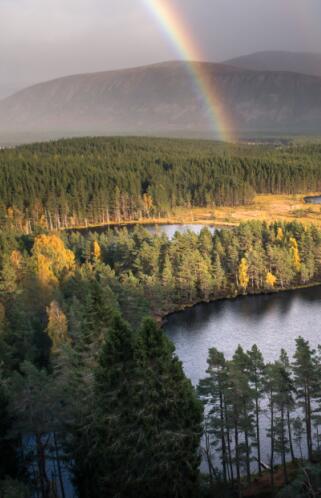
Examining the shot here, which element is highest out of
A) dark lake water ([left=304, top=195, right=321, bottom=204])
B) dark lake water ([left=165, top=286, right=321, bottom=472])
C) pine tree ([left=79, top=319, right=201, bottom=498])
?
dark lake water ([left=304, top=195, right=321, bottom=204])

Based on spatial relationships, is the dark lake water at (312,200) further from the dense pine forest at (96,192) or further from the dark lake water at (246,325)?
the dark lake water at (246,325)

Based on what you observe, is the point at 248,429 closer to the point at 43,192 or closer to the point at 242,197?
the point at 43,192

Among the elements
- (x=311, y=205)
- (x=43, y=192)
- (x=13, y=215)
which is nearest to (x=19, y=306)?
(x=13, y=215)

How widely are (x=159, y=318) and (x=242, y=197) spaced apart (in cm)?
11461

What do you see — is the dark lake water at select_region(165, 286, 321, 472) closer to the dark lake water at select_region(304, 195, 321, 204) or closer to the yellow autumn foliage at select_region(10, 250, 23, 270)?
the yellow autumn foliage at select_region(10, 250, 23, 270)

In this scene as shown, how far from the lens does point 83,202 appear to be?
170m

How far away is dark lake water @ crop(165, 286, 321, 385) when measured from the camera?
2734 inches

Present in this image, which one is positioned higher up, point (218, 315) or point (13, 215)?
point (13, 215)

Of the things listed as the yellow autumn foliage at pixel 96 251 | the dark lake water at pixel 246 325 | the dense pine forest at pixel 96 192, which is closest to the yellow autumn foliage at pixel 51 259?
the yellow autumn foliage at pixel 96 251

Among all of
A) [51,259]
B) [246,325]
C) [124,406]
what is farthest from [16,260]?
[124,406]

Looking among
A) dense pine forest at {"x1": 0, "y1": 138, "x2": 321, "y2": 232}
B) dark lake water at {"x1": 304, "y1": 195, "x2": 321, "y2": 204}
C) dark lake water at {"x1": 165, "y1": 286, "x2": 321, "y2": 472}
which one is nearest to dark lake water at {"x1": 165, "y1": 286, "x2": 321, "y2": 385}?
dark lake water at {"x1": 165, "y1": 286, "x2": 321, "y2": 472}

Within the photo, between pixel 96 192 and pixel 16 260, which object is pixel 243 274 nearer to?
pixel 16 260

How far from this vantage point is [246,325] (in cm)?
7881

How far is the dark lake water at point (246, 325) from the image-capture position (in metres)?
69.4
